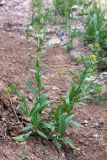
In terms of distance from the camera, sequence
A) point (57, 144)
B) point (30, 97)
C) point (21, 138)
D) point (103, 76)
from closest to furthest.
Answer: point (21, 138), point (57, 144), point (30, 97), point (103, 76)

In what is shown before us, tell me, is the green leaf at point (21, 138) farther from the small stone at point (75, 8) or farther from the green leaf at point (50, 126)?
the small stone at point (75, 8)

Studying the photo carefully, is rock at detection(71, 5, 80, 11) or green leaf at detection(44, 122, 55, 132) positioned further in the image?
rock at detection(71, 5, 80, 11)

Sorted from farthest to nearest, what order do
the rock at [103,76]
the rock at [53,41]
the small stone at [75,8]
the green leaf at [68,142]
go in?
the small stone at [75,8] < the rock at [53,41] < the rock at [103,76] < the green leaf at [68,142]

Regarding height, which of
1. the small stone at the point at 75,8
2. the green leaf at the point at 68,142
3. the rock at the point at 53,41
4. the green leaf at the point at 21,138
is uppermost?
the small stone at the point at 75,8

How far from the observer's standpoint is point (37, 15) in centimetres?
619

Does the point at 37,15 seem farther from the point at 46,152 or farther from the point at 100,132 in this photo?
the point at 46,152

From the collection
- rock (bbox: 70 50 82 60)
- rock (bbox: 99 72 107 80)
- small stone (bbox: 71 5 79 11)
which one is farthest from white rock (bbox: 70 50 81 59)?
small stone (bbox: 71 5 79 11)

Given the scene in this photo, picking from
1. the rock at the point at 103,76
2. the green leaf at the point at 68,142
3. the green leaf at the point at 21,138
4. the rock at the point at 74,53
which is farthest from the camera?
the rock at the point at 74,53

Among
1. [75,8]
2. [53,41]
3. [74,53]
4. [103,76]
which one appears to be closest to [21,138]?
[103,76]

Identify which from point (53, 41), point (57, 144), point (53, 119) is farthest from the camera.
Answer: point (53, 41)

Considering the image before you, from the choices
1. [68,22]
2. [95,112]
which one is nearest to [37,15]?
[68,22]

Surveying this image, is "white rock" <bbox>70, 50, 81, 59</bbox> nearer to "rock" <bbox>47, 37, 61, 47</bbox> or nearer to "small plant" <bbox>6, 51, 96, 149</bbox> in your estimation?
"rock" <bbox>47, 37, 61, 47</bbox>

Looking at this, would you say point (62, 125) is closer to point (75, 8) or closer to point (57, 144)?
point (57, 144)

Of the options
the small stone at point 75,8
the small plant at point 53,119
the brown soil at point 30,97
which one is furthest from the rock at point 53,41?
the small plant at point 53,119
